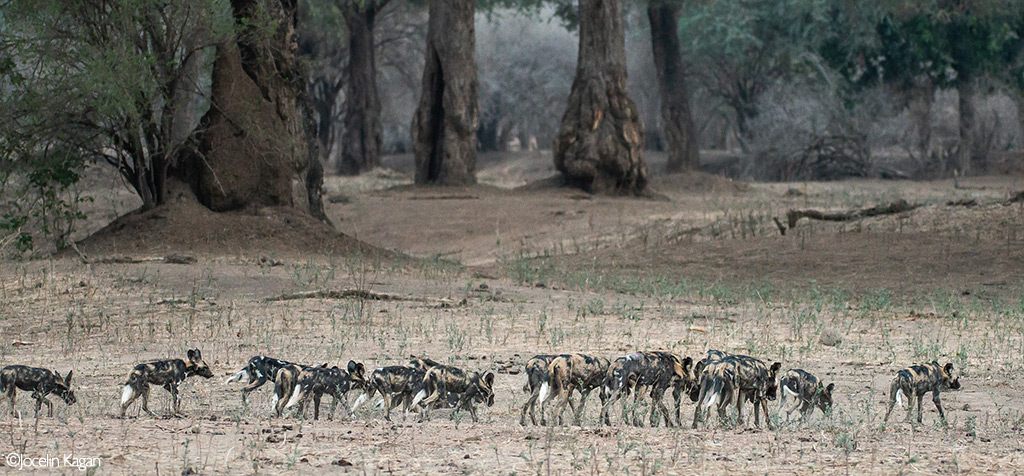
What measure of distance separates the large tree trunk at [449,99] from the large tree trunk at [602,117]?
2.34m

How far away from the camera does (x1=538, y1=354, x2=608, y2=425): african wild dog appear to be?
6.48 meters

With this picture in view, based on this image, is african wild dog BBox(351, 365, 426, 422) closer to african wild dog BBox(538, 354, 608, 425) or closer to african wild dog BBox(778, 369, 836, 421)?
african wild dog BBox(538, 354, 608, 425)

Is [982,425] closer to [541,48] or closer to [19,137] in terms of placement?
[19,137]

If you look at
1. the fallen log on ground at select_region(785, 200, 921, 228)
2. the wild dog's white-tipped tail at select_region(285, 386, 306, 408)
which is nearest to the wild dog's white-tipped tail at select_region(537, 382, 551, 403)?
the wild dog's white-tipped tail at select_region(285, 386, 306, 408)

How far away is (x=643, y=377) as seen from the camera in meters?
6.60

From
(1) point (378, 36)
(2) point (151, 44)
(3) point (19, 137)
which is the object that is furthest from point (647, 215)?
(1) point (378, 36)

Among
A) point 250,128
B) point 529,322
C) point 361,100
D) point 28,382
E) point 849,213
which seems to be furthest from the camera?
point 361,100

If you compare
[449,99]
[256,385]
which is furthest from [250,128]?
[449,99]

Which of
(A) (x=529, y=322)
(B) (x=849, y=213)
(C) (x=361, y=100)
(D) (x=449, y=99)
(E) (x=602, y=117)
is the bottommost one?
(A) (x=529, y=322)

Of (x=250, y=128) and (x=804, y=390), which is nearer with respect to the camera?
(x=804, y=390)

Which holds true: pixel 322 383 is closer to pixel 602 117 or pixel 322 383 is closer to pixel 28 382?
pixel 28 382

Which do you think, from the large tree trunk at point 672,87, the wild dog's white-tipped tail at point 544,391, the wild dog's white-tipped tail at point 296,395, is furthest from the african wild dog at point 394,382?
the large tree trunk at point 672,87

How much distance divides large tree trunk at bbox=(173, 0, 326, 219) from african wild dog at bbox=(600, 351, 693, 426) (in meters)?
10.3

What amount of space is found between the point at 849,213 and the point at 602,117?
8392mm
